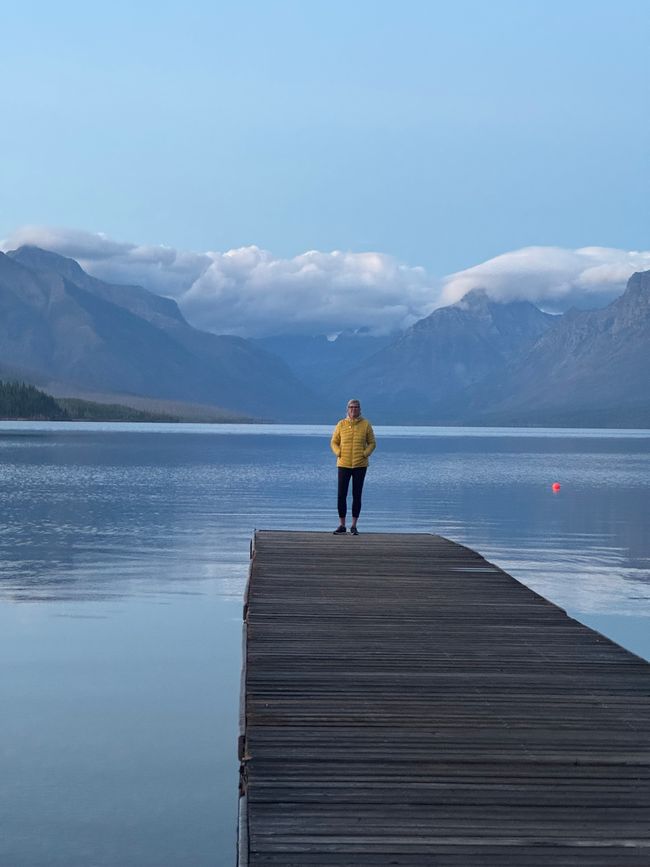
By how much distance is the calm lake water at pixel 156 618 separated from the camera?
1045cm

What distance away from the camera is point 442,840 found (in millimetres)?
7543

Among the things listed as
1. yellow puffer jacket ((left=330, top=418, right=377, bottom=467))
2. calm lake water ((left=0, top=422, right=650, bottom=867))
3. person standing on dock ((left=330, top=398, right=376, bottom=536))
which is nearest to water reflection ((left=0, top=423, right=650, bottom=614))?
calm lake water ((left=0, top=422, right=650, bottom=867))

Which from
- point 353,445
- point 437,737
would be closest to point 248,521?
point 353,445

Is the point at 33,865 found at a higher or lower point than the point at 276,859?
lower

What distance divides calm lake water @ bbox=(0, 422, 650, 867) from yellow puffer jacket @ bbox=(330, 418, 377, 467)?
3.35m

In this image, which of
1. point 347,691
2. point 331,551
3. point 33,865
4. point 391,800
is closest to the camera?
point 391,800

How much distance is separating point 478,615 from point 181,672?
4.12m

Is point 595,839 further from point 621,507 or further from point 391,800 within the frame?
point 621,507

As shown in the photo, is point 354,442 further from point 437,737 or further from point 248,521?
point 437,737

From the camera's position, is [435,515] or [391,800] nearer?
[391,800]

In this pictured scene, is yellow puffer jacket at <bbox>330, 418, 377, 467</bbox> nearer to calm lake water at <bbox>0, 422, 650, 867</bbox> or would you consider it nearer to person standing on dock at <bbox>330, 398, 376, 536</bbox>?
person standing on dock at <bbox>330, 398, 376, 536</bbox>

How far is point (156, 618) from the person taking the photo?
20.0 metres

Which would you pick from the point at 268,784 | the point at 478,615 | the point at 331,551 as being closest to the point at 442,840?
the point at 268,784

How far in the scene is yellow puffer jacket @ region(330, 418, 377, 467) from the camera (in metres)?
24.6
